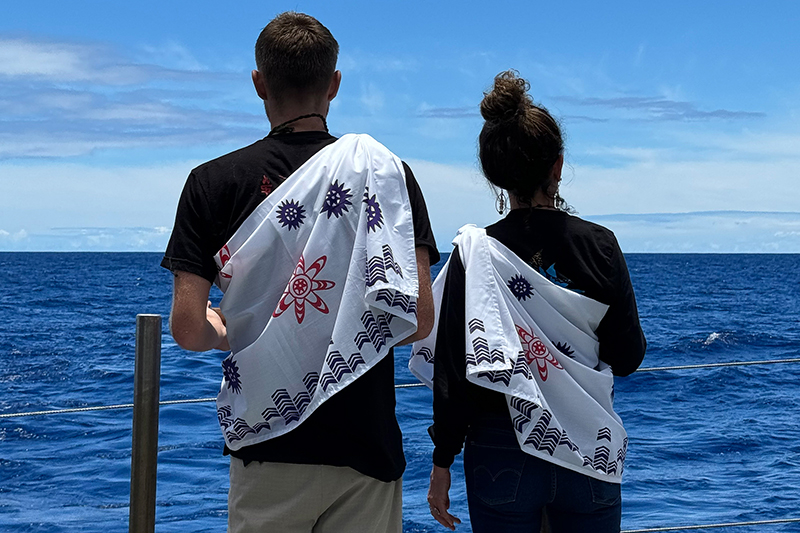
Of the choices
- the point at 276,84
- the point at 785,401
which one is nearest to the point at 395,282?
the point at 276,84

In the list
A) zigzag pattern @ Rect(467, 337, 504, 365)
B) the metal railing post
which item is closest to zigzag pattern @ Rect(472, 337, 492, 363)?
zigzag pattern @ Rect(467, 337, 504, 365)

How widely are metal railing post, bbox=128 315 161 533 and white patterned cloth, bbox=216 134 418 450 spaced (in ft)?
1.24

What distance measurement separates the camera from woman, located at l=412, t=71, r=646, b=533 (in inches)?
65.1

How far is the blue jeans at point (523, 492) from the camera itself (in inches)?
64.8

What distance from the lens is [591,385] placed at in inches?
68.6

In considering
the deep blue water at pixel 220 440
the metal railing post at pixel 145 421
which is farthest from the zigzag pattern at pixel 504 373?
the deep blue water at pixel 220 440

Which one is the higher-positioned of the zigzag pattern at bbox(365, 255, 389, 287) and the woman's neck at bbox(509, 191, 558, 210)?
the woman's neck at bbox(509, 191, 558, 210)

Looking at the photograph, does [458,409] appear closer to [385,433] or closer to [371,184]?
[385,433]

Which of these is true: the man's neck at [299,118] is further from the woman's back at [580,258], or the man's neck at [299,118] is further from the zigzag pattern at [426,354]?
the zigzag pattern at [426,354]

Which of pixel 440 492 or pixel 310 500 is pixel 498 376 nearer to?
pixel 440 492

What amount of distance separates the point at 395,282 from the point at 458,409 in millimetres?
356

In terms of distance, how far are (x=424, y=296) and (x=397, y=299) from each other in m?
0.08

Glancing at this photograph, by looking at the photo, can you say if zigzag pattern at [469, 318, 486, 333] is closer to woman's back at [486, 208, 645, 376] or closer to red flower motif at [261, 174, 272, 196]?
woman's back at [486, 208, 645, 376]

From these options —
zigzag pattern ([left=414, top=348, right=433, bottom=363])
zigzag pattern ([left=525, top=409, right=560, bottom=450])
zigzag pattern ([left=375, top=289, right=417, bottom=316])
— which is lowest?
zigzag pattern ([left=525, top=409, right=560, bottom=450])
